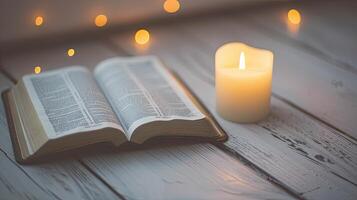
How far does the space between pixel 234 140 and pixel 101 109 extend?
26cm

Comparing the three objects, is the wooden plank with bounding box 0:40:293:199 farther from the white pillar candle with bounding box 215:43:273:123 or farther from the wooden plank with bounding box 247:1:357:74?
the wooden plank with bounding box 247:1:357:74

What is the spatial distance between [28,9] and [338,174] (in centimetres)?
89

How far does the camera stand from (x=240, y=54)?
4.16ft

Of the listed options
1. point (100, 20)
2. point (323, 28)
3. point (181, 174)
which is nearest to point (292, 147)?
point (181, 174)

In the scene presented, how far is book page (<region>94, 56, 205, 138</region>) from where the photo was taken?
119 cm

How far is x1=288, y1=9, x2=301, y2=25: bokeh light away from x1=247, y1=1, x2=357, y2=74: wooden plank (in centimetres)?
1

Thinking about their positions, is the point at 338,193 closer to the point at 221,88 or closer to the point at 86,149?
the point at 221,88

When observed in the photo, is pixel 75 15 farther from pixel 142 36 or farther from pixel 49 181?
pixel 49 181

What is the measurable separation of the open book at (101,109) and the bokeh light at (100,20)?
0.31 metres

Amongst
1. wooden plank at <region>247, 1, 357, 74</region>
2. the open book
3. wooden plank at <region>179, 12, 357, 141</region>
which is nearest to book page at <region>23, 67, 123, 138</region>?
the open book

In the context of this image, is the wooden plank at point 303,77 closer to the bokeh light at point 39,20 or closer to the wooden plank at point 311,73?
the wooden plank at point 311,73

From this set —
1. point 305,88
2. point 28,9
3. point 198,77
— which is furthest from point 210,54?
point 28,9

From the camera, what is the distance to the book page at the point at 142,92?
3.89 ft

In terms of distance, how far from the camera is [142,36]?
169 centimetres
